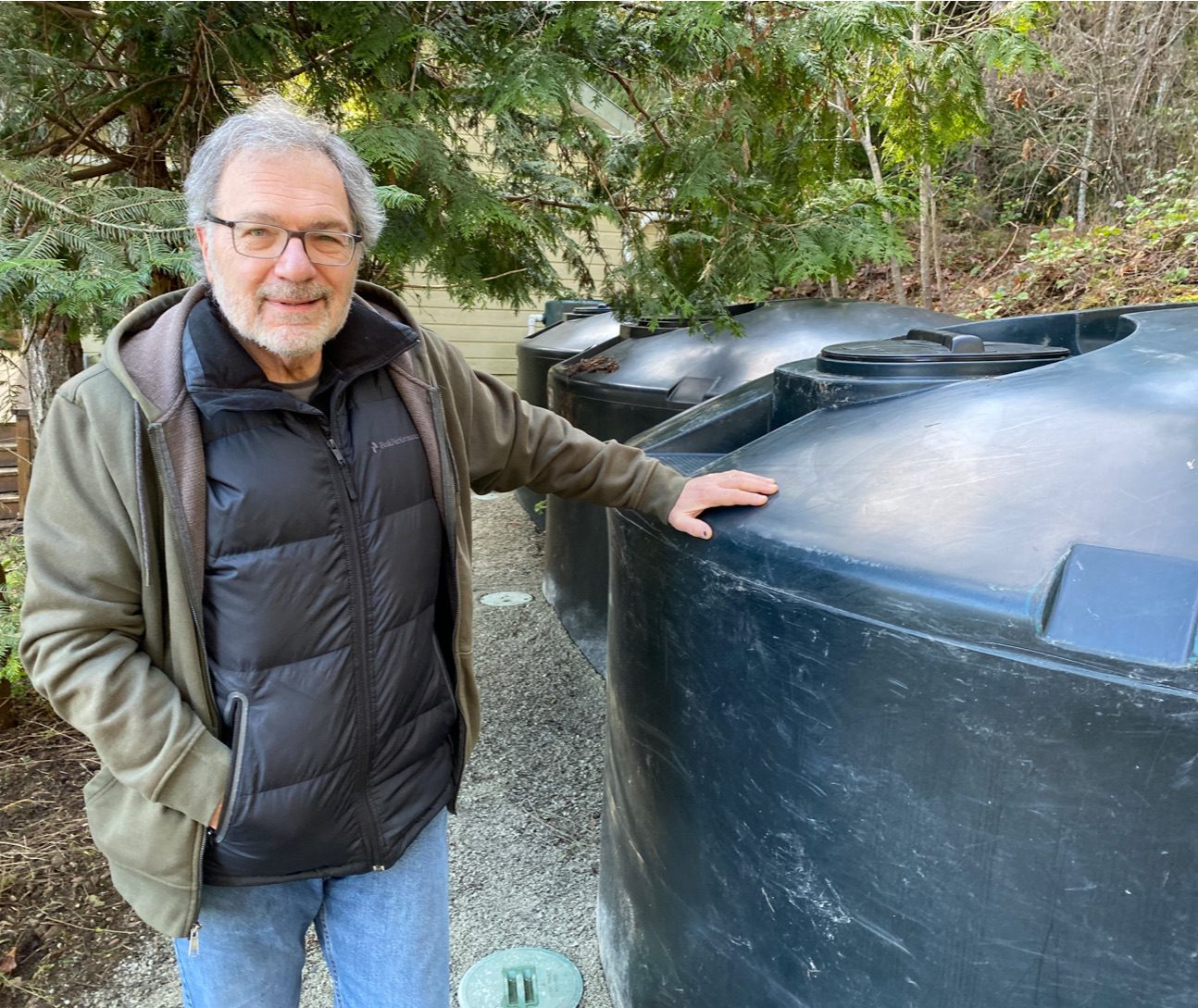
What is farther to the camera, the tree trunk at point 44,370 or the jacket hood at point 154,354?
the tree trunk at point 44,370

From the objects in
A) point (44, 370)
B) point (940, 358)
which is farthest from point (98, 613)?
point (44, 370)

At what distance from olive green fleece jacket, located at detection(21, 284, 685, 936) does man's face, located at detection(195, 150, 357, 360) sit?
0.10 meters

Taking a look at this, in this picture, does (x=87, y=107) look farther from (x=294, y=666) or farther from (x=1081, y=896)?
(x=1081, y=896)

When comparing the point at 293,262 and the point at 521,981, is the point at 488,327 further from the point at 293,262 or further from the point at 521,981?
the point at 293,262

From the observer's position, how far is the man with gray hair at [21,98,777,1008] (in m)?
1.31

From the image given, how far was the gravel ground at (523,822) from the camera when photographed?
2.46 m

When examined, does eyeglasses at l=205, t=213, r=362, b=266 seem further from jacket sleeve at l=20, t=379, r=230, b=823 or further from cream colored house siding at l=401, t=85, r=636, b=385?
cream colored house siding at l=401, t=85, r=636, b=385

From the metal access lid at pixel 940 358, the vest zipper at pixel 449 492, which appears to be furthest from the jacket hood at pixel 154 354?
the metal access lid at pixel 940 358

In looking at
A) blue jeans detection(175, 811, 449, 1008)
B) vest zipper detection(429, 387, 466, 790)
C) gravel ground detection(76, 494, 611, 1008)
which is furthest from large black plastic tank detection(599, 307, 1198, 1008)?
gravel ground detection(76, 494, 611, 1008)

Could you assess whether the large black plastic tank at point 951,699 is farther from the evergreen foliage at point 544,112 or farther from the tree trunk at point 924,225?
the tree trunk at point 924,225

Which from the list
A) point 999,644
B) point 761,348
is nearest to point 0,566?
point 761,348

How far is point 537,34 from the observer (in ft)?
9.11

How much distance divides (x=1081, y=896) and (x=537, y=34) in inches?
104

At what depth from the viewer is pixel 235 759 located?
1367 mm
